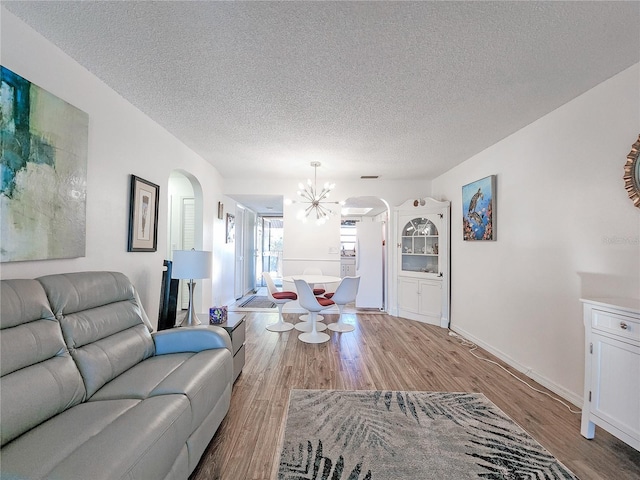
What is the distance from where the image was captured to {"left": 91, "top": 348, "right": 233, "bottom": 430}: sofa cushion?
139 centimetres

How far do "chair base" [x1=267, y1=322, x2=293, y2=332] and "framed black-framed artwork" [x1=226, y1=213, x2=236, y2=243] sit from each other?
6.61ft

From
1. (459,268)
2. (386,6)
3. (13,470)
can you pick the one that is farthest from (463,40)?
(459,268)

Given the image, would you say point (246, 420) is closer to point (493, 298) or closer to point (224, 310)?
point (224, 310)

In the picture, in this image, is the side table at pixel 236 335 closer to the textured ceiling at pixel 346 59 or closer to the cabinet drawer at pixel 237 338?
the cabinet drawer at pixel 237 338

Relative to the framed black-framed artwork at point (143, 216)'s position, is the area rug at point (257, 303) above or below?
below

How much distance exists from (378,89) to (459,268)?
2931mm

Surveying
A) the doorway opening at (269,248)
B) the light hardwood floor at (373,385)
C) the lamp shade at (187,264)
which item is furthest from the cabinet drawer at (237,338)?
the doorway opening at (269,248)

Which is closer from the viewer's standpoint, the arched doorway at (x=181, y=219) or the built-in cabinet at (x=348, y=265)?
the arched doorway at (x=181, y=219)

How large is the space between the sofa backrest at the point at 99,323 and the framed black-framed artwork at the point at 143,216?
664 millimetres

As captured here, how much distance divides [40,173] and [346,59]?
6.46 ft

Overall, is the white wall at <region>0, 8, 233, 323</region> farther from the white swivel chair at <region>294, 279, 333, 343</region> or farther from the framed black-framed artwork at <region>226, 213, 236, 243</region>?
the framed black-framed artwork at <region>226, 213, 236, 243</region>

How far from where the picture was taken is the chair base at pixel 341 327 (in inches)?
157

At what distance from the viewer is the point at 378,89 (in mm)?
2117

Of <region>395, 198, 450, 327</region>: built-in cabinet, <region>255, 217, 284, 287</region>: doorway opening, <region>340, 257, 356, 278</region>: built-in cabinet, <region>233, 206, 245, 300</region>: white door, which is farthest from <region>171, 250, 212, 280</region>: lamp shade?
<region>255, 217, 284, 287</region>: doorway opening
